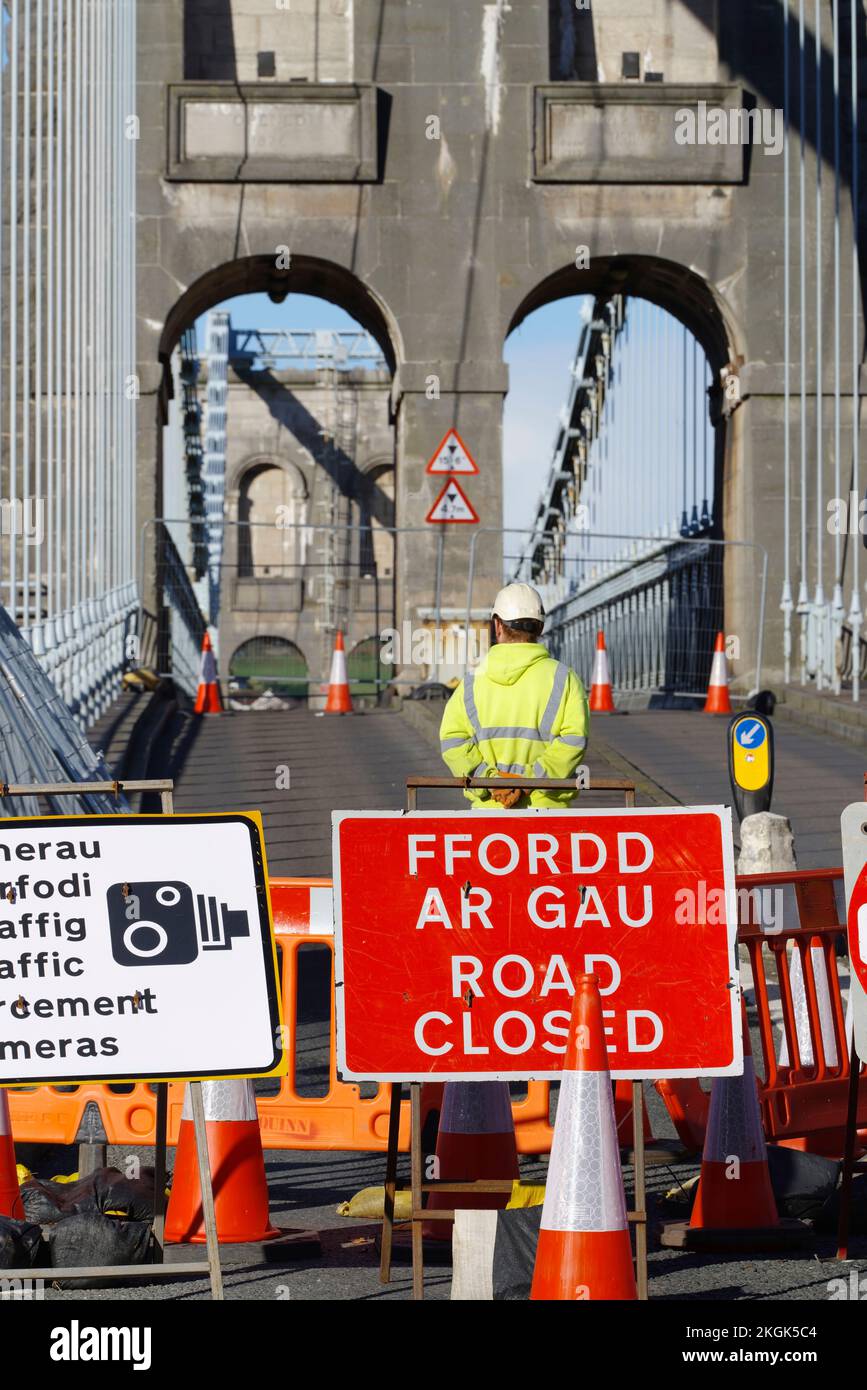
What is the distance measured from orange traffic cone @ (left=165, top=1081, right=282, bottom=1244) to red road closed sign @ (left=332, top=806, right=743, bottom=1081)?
715mm

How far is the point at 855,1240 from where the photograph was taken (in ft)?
19.2

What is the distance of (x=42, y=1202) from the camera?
232 inches

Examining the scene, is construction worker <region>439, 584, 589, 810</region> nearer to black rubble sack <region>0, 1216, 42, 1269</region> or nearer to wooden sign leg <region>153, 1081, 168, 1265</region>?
wooden sign leg <region>153, 1081, 168, 1265</region>

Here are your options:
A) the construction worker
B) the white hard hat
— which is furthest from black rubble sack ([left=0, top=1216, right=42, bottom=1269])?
the white hard hat

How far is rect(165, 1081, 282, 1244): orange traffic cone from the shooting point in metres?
5.73

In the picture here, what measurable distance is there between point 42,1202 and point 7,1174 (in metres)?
0.15

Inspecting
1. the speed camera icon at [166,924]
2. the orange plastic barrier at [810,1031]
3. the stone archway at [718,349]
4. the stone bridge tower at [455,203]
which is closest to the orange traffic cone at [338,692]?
the stone bridge tower at [455,203]

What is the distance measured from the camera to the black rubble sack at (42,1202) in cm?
583

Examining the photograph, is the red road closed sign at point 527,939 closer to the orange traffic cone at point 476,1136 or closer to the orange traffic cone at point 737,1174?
the orange traffic cone at point 737,1174

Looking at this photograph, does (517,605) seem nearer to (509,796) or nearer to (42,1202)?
(509,796)

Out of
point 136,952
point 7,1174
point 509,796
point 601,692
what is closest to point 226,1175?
point 7,1174

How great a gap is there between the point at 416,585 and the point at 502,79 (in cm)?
585

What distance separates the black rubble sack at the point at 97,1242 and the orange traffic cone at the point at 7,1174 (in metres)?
0.39

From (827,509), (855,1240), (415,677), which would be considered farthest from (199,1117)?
(827,509)
